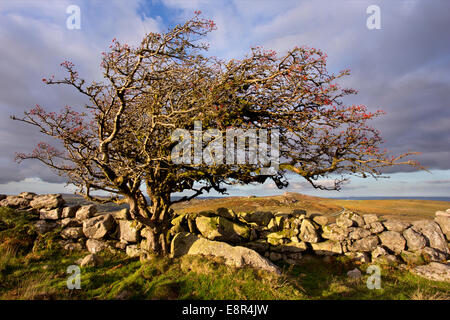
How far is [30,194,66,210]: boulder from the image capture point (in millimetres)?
13867

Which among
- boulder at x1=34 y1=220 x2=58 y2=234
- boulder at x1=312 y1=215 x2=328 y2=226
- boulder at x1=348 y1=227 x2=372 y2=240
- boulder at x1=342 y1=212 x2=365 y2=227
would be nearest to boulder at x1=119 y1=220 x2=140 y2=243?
boulder at x1=34 y1=220 x2=58 y2=234

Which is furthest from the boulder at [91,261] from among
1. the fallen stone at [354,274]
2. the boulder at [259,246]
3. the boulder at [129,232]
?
the fallen stone at [354,274]

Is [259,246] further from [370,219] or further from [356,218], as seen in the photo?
[370,219]

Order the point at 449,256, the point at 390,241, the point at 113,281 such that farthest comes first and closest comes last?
the point at 390,241 → the point at 449,256 → the point at 113,281

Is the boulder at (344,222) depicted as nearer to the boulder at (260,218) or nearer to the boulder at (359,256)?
the boulder at (359,256)

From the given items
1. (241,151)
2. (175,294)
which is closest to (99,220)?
(175,294)

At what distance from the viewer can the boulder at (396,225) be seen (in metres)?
12.5

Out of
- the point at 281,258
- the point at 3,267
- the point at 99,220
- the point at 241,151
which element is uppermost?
the point at 241,151

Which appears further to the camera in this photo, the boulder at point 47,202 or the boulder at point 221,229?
the boulder at point 47,202

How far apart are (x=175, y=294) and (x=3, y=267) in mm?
8071

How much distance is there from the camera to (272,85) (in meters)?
10.3

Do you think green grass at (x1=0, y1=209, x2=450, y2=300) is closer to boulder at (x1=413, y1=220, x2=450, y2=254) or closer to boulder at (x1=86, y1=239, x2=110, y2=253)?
boulder at (x1=86, y1=239, x2=110, y2=253)

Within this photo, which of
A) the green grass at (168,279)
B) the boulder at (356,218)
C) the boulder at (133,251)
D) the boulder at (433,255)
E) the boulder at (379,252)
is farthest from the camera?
the boulder at (356,218)
